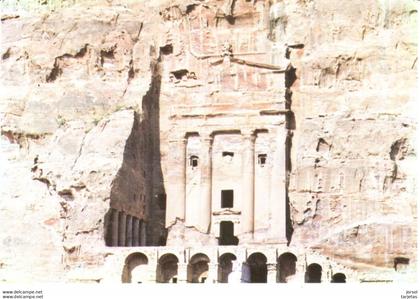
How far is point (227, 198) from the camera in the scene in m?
67.5

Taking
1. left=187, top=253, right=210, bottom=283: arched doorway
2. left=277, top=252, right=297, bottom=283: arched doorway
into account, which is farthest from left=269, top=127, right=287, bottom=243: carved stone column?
left=187, top=253, right=210, bottom=283: arched doorway

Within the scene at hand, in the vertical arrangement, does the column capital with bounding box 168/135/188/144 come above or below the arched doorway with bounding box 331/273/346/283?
above

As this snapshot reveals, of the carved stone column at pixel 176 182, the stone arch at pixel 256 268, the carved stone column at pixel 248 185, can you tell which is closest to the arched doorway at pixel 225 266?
the stone arch at pixel 256 268

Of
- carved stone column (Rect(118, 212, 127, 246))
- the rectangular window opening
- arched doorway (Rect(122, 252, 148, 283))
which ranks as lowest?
arched doorway (Rect(122, 252, 148, 283))

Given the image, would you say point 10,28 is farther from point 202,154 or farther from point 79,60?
point 202,154

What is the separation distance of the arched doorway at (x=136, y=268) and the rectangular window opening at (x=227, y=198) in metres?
7.08

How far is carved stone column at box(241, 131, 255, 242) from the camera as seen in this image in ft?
215

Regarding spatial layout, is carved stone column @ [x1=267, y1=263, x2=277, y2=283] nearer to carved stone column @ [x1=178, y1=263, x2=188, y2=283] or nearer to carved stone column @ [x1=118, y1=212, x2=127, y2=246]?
carved stone column @ [x1=178, y1=263, x2=188, y2=283]

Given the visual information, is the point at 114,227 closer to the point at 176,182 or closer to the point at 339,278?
the point at 176,182

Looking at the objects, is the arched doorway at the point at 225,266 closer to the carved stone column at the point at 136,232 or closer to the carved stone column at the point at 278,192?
the carved stone column at the point at 278,192

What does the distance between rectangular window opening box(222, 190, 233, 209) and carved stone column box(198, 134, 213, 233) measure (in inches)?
34.5

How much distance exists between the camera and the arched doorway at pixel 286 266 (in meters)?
Answer: 61.4

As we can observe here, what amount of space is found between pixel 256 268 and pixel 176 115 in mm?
10778

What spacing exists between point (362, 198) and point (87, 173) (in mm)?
14909
